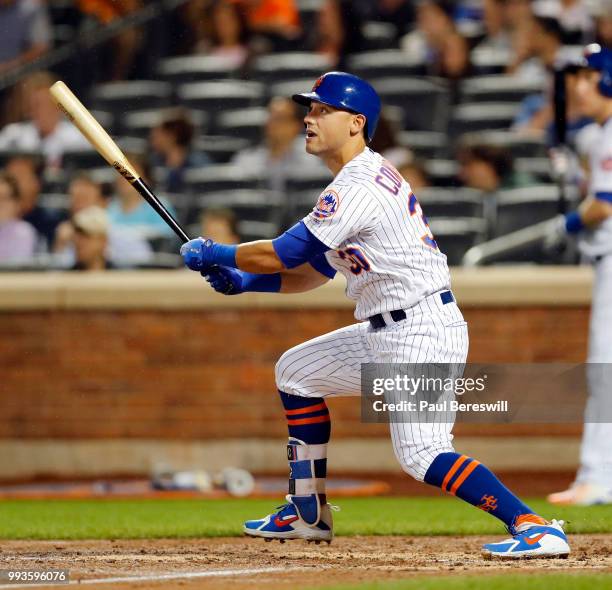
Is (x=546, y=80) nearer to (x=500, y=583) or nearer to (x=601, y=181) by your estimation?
(x=601, y=181)

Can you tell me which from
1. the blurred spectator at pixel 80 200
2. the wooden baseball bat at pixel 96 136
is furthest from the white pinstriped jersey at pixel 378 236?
the blurred spectator at pixel 80 200

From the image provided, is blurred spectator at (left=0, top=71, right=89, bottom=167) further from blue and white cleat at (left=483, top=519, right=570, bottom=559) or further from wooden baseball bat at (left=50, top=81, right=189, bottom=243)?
blue and white cleat at (left=483, top=519, right=570, bottom=559)

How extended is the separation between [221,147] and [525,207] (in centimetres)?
293

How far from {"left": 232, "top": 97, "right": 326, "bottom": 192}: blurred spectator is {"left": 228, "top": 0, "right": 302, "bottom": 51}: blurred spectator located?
1613 mm

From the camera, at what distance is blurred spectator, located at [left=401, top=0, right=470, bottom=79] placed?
39.8 ft

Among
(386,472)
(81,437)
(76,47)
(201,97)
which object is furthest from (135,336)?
(76,47)

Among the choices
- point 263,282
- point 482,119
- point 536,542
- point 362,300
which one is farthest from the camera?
point 482,119

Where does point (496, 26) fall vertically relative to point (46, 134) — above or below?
above

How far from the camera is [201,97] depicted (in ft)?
41.9

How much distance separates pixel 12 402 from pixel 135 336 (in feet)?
3.25

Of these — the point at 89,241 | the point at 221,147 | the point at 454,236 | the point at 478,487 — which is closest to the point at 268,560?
the point at 478,487

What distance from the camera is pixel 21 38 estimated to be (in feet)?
45.6

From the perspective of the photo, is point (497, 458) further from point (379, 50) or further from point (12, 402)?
point (379, 50)

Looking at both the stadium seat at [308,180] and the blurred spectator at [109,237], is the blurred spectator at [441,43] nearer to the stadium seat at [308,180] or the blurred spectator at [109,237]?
the stadium seat at [308,180]
